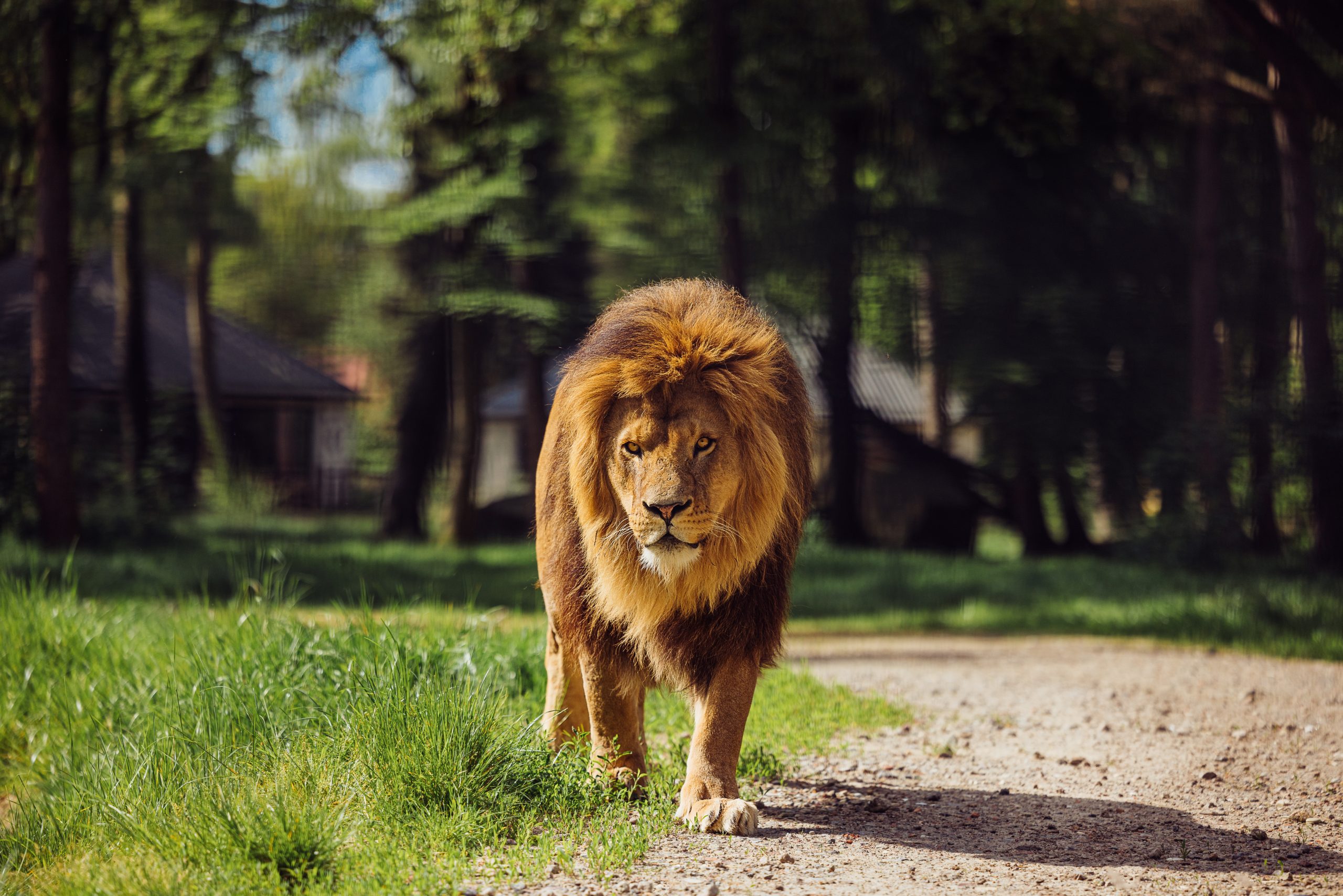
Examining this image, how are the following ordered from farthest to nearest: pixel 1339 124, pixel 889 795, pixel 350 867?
pixel 1339 124, pixel 889 795, pixel 350 867

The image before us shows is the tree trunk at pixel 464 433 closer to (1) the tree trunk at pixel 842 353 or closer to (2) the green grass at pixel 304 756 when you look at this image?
(1) the tree trunk at pixel 842 353

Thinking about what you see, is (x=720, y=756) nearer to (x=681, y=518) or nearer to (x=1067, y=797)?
(x=681, y=518)

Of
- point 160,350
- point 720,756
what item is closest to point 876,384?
point 160,350

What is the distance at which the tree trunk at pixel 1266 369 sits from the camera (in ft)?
42.2

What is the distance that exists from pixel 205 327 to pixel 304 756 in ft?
52.0

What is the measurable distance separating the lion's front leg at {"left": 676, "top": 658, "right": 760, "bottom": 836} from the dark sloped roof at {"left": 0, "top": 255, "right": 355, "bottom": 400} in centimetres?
1449

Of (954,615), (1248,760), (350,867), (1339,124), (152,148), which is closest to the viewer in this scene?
(350,867)

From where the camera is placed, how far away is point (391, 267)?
23703 mm

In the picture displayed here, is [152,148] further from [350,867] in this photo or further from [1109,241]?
[350,867]

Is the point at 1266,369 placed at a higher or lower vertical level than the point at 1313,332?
lower

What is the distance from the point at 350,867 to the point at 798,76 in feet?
51.8

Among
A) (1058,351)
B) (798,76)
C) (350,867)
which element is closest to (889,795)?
(350,867)

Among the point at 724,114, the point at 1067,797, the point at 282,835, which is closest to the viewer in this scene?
the point at 282,835

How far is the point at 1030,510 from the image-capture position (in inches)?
704
